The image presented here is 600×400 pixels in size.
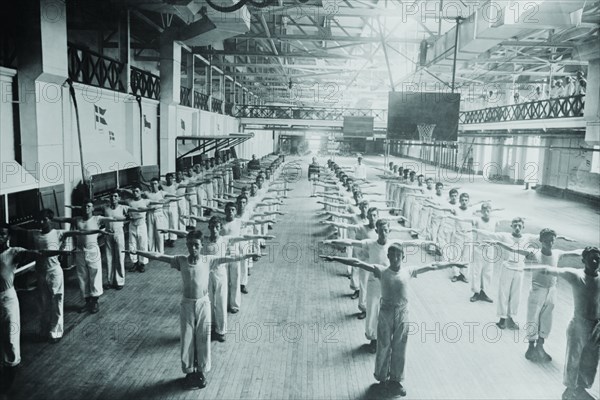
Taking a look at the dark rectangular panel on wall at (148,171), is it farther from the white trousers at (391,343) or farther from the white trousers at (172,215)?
the white trousers at (391,343)

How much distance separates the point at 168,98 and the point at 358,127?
36.2ft

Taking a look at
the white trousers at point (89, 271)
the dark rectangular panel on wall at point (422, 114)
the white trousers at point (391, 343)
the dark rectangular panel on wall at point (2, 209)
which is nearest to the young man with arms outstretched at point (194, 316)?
the white trousers at point (391, 343)

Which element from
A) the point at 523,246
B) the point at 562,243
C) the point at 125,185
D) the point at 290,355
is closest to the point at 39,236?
the point at 290,355

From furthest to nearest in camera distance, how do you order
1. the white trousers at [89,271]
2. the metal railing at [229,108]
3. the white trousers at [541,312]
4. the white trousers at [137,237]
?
1. the metal railing at [229,108]
2. the white trousers at [137,237]
3. the white trousers at [89,271]
4. the white trousers at [541,312]

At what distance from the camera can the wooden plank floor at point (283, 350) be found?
575cm

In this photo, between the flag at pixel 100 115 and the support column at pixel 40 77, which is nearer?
the support column at pixel 40 77

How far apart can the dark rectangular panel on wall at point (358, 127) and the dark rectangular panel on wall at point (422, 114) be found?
1364 cm

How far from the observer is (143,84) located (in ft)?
55.5

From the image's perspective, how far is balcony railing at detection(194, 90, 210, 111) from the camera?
2359cm

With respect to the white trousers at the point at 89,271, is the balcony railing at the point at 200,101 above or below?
above

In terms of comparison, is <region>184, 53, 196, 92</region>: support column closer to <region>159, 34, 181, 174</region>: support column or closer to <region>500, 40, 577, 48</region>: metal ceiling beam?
<region>159, 34, 181, 174</region>: support column

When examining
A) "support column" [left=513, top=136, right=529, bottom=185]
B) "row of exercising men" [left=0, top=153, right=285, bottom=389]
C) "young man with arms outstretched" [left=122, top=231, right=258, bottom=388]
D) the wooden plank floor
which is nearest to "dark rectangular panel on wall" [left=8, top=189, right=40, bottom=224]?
"row of exercising men" [left=0, top=153, right=285, bottom=389]

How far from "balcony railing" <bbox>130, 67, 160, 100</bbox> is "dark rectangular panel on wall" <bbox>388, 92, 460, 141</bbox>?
29.7 feet

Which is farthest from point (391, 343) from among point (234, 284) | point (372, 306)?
point (234, 284)
